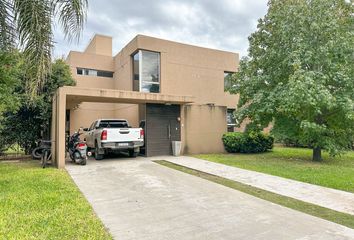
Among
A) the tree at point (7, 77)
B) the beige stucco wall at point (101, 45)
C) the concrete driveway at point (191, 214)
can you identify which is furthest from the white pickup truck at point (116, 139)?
the beige stucco wall at point (101, 45)

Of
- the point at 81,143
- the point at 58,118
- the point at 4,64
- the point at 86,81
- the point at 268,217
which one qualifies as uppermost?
the point at 86,81

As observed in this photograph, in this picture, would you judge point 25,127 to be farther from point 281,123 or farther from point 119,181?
point 281,123

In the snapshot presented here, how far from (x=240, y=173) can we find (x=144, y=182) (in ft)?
10.7

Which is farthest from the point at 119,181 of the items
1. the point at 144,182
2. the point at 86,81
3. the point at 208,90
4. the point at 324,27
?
the point at 86,81

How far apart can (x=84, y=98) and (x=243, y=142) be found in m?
8.73

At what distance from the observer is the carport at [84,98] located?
33.7ft

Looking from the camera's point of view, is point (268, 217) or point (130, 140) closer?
point (268, 217)

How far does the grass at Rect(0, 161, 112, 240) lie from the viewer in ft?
12.8

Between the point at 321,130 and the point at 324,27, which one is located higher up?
the point at 324,27

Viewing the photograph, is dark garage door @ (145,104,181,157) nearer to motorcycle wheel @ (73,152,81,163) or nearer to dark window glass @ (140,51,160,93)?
dark window glass @ (140,51,160,93)

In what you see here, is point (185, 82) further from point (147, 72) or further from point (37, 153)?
point (37, 153)

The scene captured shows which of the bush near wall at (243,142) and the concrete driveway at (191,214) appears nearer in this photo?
the concrete driveway at (191,214)

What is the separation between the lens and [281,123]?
1248 cm

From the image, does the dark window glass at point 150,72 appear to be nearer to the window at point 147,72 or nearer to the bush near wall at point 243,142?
the window at point 147,72
